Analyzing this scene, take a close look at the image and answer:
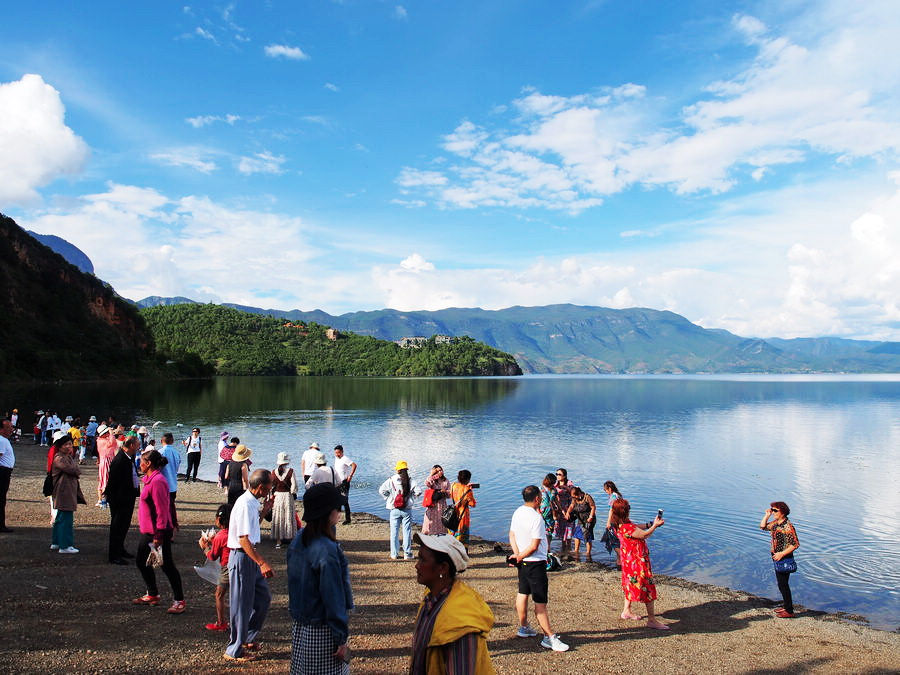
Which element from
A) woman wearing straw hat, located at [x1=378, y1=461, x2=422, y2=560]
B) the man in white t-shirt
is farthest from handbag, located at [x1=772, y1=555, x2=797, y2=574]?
woman wearing straw hat, located at [x1=378, y1=461, x2=422, y2=560]

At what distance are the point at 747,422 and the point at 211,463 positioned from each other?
5107cm

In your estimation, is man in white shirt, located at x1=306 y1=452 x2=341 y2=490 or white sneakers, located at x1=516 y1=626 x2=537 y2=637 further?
man in white shirt, located at x1=306 y1=452 x2=341 y2=490

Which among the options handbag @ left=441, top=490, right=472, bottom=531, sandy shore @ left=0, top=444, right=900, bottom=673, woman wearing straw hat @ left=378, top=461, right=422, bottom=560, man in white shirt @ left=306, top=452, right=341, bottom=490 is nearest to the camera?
sandy shore @ left=0, top=444, right=900, bottom=673

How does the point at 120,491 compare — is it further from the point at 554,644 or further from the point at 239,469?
the point at 554,644

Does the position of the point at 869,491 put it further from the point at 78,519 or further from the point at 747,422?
the point at 747,422

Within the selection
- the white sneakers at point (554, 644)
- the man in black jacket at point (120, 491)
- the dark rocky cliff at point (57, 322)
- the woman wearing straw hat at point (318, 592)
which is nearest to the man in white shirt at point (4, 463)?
the man in black jacket at point (120, 491)

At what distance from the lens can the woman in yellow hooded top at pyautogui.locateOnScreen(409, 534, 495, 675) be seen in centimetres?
360

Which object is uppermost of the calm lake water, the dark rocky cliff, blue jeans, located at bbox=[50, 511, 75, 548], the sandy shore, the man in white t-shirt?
the dark rocky cliff

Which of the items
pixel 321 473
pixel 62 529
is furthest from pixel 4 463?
pixel 321 473

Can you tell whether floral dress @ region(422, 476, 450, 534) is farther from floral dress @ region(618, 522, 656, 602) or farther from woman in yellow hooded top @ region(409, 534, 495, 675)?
woman in yellow hooded top @ region(409, 534, 495, 675)

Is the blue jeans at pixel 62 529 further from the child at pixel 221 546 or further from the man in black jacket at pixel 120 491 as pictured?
the child at pixel 221 546

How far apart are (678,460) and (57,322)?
109292mm

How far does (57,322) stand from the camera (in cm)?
10331

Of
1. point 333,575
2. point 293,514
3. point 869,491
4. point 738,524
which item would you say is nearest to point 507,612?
point 293,514
